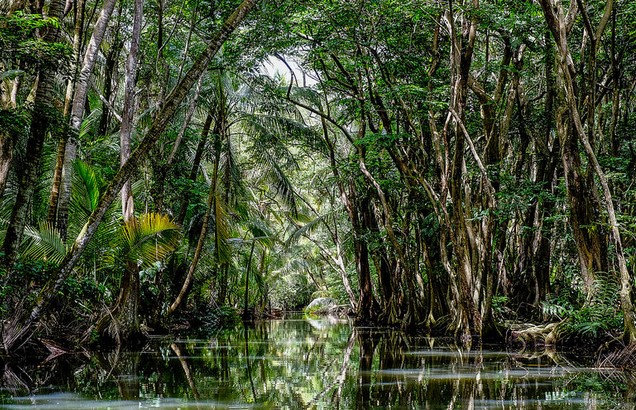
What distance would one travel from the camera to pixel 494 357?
782 cm

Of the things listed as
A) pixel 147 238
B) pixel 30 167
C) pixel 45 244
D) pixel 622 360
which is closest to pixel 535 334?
pixel 622 360

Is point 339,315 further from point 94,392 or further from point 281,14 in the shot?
point 94,392

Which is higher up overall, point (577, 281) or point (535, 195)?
point (535, 195)

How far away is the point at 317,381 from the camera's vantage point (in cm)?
582

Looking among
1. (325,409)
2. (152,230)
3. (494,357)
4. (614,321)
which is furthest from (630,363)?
(152,230)

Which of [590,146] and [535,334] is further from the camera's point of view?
[535,334]

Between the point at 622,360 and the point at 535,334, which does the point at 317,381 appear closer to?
the point at 622,360

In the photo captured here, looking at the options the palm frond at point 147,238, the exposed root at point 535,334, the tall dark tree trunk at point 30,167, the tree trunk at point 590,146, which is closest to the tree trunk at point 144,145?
the tall dark tree trunk at point 30,167

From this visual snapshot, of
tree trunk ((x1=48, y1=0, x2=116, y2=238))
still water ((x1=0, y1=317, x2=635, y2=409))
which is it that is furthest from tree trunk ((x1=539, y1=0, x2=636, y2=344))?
tree trunk ((x1=48, y1=0, x2=116, y2=238))

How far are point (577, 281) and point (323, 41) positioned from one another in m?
6.82

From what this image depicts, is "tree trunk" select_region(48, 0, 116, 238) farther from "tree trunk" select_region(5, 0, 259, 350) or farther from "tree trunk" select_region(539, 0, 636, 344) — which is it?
"tree trunk" select_region(539, 0, 636, 344)

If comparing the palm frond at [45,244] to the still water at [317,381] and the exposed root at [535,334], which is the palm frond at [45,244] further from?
the exposed root at [535,334]

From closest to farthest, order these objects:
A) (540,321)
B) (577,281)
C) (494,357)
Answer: (494,357)
(540,321)
(577,281)

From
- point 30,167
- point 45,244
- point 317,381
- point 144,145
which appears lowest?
point 317,381
